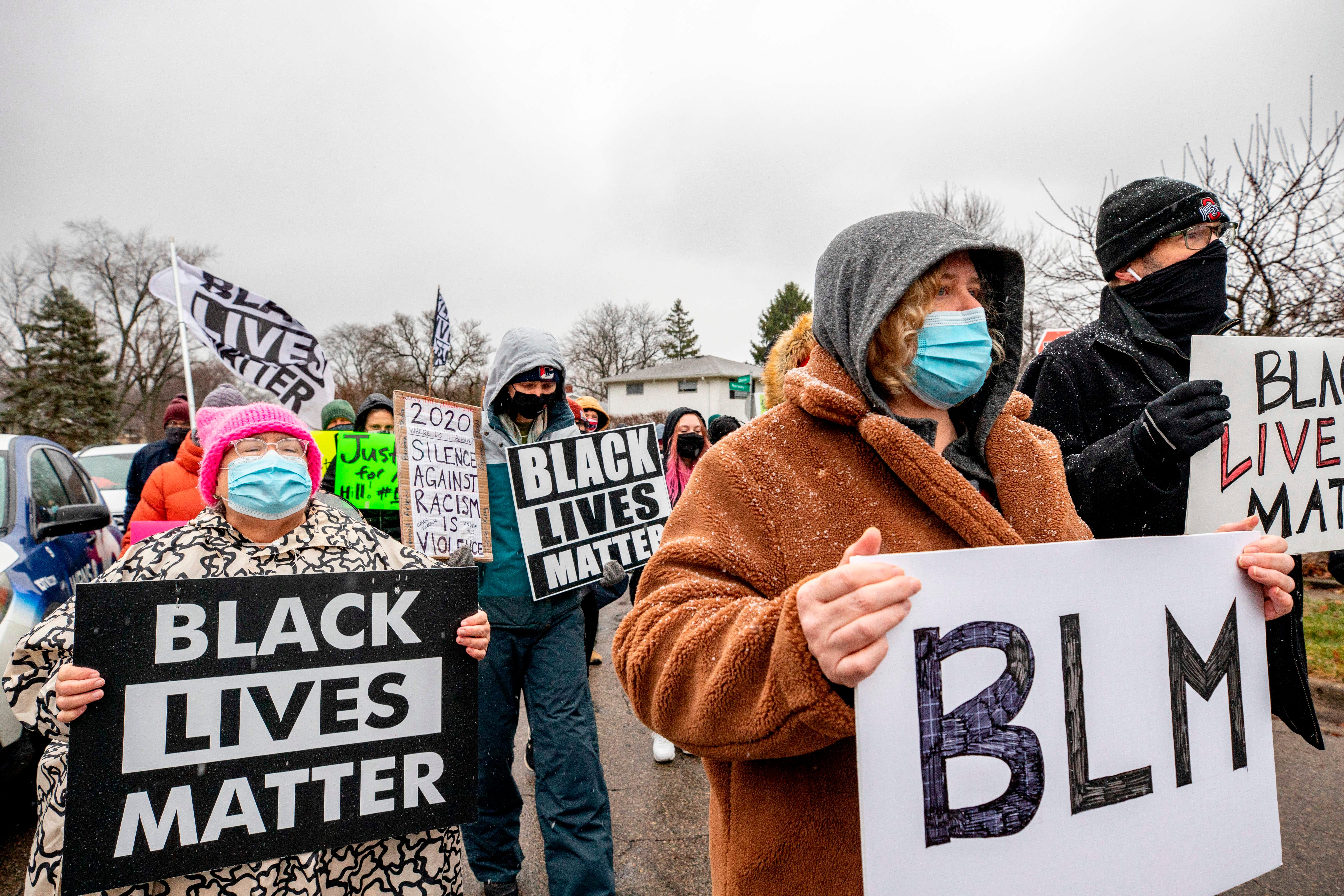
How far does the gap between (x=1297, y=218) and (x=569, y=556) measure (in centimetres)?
881

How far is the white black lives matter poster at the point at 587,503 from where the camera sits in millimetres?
3363

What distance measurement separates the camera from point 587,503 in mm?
3719

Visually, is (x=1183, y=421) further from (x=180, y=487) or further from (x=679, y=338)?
(x=679, y=338)

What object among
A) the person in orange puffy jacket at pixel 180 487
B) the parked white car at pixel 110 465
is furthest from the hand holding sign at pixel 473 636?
the parked white car at pixel 110 465

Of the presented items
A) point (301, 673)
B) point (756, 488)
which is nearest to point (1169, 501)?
→ point (756, 488)

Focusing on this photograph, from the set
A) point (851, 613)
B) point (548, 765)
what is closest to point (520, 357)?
point (548, 765)

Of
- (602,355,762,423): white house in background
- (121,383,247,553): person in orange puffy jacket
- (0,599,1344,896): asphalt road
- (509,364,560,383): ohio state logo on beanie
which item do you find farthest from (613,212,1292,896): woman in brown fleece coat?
(602,355,762,423): white house in background

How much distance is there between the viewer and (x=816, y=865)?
1262mm

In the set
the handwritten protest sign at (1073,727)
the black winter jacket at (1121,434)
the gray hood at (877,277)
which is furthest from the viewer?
the black winter jacket at (1121,434)

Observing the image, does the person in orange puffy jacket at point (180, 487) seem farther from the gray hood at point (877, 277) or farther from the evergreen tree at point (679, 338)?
the evergreen tree at point (679, 338)

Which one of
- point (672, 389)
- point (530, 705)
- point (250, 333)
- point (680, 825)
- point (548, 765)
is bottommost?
point (680, 825)

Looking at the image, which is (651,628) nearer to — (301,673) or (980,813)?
(980,813)

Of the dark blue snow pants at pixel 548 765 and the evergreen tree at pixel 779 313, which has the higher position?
the evergreen tree at pixel 779 313

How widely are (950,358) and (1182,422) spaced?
0.68m
